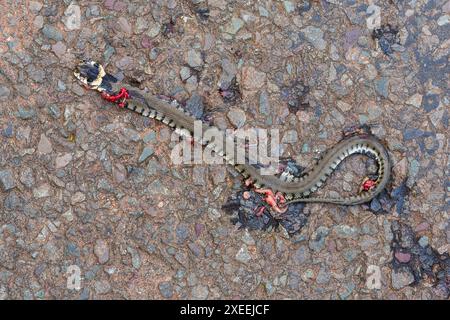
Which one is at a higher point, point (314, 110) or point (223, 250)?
point (314, 110)

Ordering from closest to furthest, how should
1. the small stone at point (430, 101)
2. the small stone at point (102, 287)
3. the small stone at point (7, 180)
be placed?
the small stone at point (102, 287) < the small stone at point (7, 180) < the small stone at point (430, 101)

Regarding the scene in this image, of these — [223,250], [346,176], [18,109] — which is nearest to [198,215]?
[223,250]

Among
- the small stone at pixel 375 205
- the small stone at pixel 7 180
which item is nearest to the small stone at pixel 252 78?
the small stone at pixel 375 205

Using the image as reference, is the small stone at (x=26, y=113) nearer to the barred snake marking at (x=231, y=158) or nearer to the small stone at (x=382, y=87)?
the barred snake marking at (x=231, y=158)

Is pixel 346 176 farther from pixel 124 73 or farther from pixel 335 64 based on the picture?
pixel 124 73

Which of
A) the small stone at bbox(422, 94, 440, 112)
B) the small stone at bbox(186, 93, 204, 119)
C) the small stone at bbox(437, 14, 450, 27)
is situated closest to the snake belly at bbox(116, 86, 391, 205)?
the small stone at bbox(186, 93, 204, 119)

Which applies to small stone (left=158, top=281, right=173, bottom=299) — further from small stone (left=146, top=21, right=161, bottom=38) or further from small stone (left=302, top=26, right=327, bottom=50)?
small stone (left=302, top=26, right=327, bottom=50)
